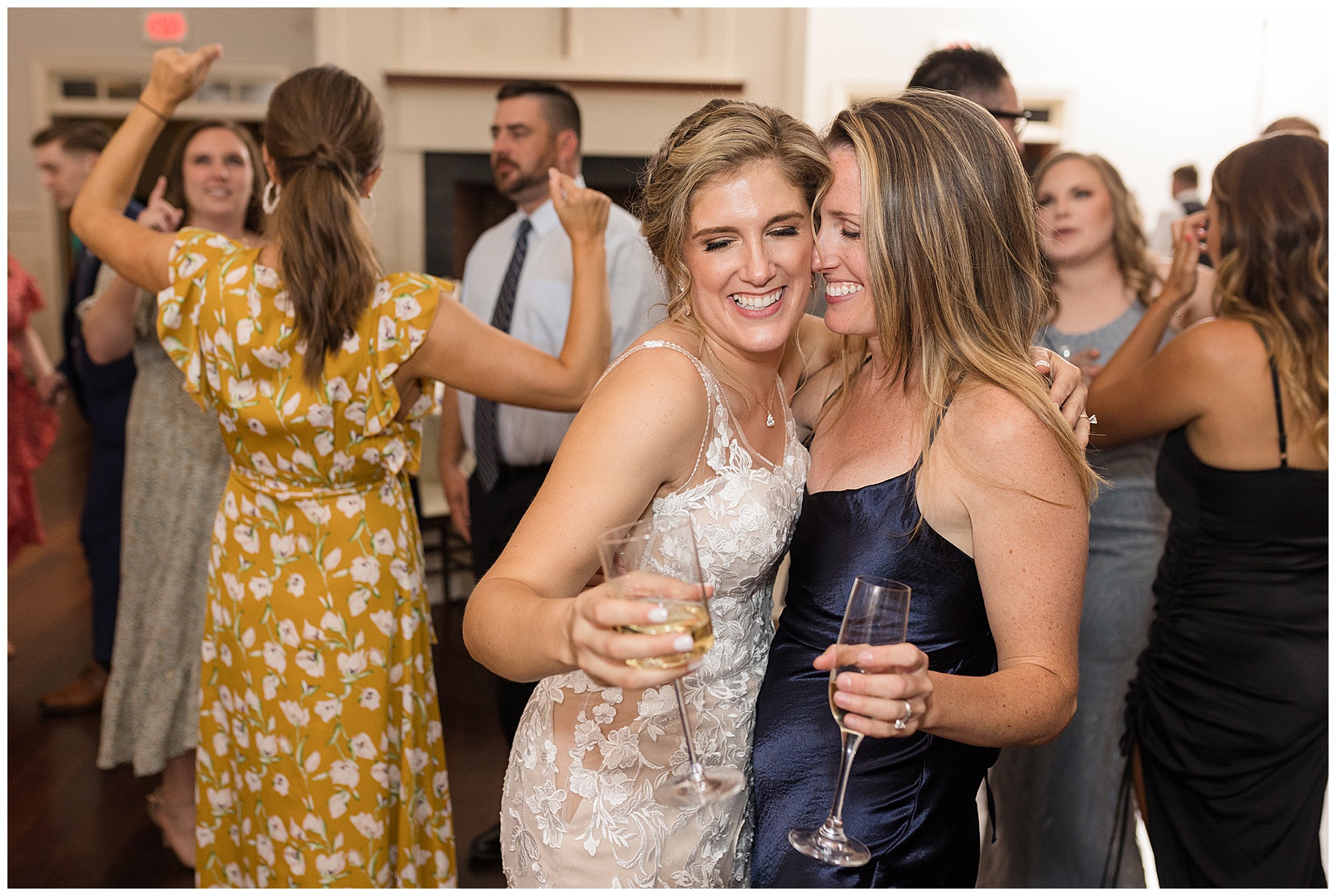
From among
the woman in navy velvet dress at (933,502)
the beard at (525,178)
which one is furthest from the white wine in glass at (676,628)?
the beard at (525,178)

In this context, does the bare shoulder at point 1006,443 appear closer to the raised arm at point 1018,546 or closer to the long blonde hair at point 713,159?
the raised arm at point 1018,546

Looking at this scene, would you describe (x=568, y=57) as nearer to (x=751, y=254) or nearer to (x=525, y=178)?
(x=525, y=178)

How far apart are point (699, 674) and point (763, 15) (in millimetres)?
4992

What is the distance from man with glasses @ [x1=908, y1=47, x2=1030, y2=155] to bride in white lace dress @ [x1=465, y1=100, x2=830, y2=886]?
3.03ft

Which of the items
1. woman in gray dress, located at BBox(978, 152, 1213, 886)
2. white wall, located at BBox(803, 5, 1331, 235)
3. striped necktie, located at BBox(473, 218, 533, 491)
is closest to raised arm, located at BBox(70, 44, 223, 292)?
striped necktie, located at BBox(473, 218, 533, 491)

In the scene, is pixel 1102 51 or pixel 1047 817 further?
pixel 1102 51

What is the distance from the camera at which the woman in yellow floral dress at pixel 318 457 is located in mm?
1988

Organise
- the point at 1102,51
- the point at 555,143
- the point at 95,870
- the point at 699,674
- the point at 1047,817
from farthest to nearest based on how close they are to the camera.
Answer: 1. the point at 1102,51
2. the point at 555,143
3. the point at 95,870
4. the point at 1047,817
5. the point at 699,674

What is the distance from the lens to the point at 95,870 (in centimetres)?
277

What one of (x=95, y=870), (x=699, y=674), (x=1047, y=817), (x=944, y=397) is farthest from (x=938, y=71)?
(x=95, y=870)

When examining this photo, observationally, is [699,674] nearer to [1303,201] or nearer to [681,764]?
[681,764]

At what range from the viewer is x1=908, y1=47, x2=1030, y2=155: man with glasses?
2242 millimetres

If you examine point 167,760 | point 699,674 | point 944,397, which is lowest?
point 167,760

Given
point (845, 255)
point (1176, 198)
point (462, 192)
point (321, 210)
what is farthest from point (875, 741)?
point (1176, 198)
